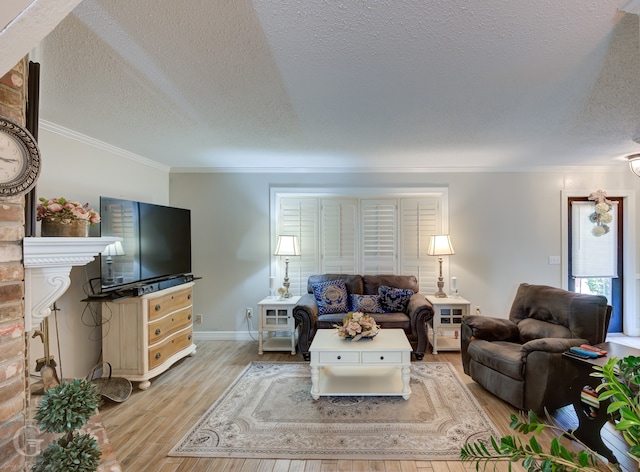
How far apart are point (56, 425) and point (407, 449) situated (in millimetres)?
1980

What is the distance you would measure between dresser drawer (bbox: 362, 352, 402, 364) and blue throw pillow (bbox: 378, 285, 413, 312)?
1.27 m

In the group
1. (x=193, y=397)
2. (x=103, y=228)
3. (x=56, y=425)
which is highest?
(x=103, y=228)

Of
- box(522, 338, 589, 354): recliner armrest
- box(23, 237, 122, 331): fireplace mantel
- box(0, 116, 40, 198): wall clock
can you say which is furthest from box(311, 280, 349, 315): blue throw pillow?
box(0, 116, 40, 198): wall clock

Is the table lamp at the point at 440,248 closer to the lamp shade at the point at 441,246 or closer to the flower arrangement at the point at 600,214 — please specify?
the lamp shade at the point at 441,246

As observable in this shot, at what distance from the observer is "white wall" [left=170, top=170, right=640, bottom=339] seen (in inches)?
179

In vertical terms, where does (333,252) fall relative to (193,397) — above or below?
above

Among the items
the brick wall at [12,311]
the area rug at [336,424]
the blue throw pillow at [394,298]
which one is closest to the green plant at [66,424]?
the brick wall at [12,311]

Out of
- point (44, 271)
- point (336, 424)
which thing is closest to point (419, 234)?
point (336, 424)

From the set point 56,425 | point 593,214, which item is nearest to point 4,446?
point 56,425

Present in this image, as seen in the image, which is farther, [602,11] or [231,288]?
[231,288]

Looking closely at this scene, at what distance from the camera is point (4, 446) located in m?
1.22

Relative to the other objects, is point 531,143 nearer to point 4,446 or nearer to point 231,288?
point 231,288

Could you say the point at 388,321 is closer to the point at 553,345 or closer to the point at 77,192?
the point at 553,345

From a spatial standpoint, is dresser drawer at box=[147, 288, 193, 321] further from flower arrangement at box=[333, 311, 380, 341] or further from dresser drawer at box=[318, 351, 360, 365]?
flower arrangement at box=[333, 311, 380, 341]
